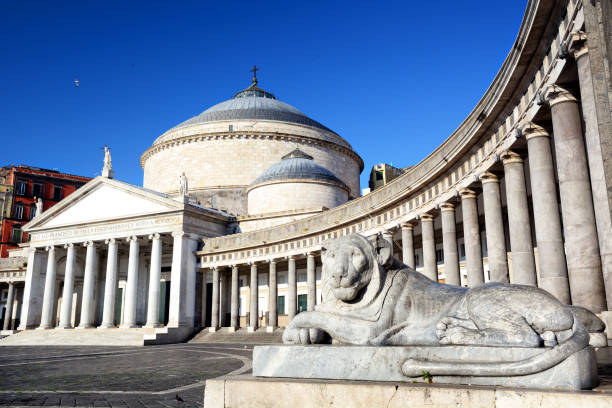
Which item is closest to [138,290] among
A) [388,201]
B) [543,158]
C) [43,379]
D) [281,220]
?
[281,220]

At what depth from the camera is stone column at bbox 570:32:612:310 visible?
9.84 meters

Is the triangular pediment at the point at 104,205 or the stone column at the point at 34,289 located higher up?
the triangular pediment at the point at 104,205

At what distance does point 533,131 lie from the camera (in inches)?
545

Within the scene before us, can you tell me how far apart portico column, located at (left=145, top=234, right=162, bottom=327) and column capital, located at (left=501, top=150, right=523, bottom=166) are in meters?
31.9

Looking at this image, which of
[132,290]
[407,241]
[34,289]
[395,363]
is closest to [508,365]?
[395,363]

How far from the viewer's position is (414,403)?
4.72 m

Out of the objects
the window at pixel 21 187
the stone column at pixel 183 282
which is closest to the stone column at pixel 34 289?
the stone column at pixel 183 282

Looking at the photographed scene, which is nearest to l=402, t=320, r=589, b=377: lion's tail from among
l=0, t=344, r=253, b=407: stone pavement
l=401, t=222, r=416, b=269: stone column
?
l=0, t=344, r=253, b=407: stone pavement

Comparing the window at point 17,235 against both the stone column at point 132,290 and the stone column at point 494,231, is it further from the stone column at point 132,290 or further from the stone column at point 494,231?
the stone column at point 494,231

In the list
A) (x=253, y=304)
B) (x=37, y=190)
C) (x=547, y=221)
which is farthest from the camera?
(x=37, y=190)

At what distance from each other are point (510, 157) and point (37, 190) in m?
74.2

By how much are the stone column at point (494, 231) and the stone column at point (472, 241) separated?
1288mm

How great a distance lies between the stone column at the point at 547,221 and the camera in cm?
1288

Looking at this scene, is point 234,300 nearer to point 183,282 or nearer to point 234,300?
point 234,300
